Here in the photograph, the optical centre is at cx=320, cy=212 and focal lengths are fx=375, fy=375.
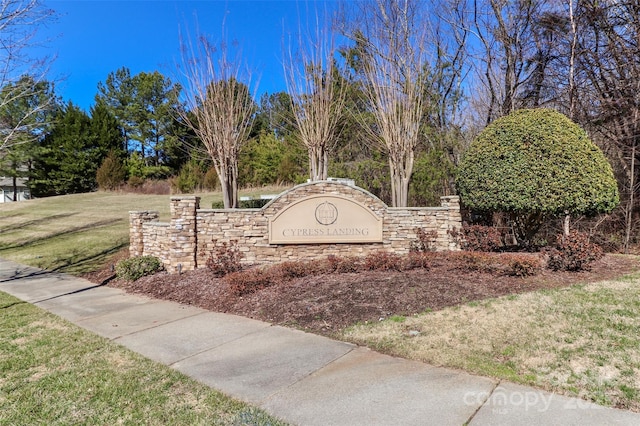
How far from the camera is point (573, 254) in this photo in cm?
695

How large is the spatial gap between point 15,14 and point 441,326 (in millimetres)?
8148

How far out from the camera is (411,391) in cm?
308

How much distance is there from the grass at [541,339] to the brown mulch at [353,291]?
1.26ft

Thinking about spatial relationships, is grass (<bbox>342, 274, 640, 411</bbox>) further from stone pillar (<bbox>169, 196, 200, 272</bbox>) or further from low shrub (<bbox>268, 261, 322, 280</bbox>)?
stone pillar (<bbox>169, 196, 200, 272</bbox>)

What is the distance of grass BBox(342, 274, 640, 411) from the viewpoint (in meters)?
3.13

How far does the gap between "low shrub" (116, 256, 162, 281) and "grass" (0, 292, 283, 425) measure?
11.4ft

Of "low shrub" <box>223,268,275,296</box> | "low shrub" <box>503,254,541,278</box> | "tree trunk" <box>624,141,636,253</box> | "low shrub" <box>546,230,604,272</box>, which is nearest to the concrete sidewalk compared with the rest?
"low shrub" <box>223,268,275,296</box>

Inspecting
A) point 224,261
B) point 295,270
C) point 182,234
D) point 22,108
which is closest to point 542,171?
point 295,270

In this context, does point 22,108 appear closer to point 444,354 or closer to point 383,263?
point 383,263

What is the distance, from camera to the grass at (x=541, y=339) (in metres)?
3.13

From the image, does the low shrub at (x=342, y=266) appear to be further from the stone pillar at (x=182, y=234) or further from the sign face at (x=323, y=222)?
the stone pillar at (x=182, y=234)

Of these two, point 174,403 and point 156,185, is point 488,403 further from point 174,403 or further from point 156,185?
point 156,185

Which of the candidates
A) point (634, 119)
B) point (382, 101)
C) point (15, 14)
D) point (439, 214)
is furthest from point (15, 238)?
point (634, 119)

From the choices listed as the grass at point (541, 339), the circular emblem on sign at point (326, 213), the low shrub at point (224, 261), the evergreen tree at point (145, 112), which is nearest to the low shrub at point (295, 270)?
the low shrub at point (224, 261)
